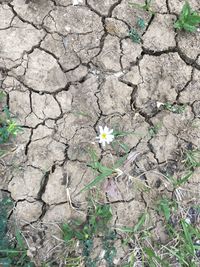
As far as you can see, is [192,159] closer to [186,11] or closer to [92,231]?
[92,231]

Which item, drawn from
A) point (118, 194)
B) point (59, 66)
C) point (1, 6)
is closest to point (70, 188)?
point (118, 194)

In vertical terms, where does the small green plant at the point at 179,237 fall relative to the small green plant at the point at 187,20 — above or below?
below

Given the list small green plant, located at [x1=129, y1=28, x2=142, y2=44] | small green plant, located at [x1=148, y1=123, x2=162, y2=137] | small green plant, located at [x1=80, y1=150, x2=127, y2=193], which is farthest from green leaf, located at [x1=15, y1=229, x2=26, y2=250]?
small green plant, located at [x1=129, y1=28, x2=142, y2=44]

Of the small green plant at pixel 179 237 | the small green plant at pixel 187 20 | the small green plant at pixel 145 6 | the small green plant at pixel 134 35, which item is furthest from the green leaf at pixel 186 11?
the small green plant at pixel 179 237

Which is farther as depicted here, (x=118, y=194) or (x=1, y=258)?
(x=118, y=194)

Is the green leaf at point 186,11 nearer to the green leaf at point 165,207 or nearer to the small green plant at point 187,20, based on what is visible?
the small green plant at point 187,20

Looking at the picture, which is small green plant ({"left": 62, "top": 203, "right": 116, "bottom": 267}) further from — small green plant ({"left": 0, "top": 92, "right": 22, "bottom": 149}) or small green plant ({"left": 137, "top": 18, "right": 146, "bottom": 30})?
small green plant ({"left": 137, "top": 18, "right": 146, "bottom": 30})

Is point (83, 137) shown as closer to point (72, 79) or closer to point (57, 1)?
point (72, 79)
